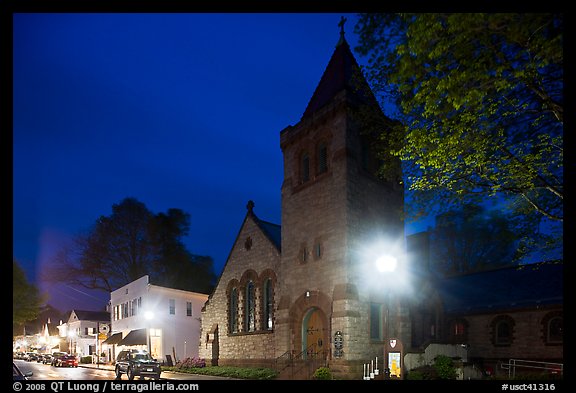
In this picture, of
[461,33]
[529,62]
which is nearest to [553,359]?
[529,62]

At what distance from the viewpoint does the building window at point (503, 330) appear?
26.5m

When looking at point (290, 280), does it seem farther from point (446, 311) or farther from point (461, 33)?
point (461, 33)

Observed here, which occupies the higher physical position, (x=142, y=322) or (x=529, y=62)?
(x=529, y=62)

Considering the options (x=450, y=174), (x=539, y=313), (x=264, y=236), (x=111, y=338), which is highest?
(x=450, y=174)

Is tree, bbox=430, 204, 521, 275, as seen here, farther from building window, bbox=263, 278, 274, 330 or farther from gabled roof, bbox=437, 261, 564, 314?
building window, bbox=263, 278, 274, 330

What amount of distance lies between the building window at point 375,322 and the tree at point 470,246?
2814cm

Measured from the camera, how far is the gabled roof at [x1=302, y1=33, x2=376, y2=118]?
23.5 meters

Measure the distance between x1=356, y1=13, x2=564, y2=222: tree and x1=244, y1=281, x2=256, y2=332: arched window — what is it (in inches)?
564

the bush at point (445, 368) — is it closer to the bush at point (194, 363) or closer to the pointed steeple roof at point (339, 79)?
the pointed steeple roof at point (339, 79)

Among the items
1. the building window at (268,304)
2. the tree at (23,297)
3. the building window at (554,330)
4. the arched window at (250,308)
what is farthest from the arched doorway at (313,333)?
the tree at (23,297)

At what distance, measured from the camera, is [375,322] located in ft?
71.4

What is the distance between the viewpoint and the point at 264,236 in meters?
27.6

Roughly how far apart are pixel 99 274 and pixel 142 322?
17090mm

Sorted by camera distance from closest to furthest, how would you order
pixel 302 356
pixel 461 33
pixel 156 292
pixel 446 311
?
1. pixel 461 33
2. pixel 302 356
3. pixel 446 311
4. pixel 156 292
